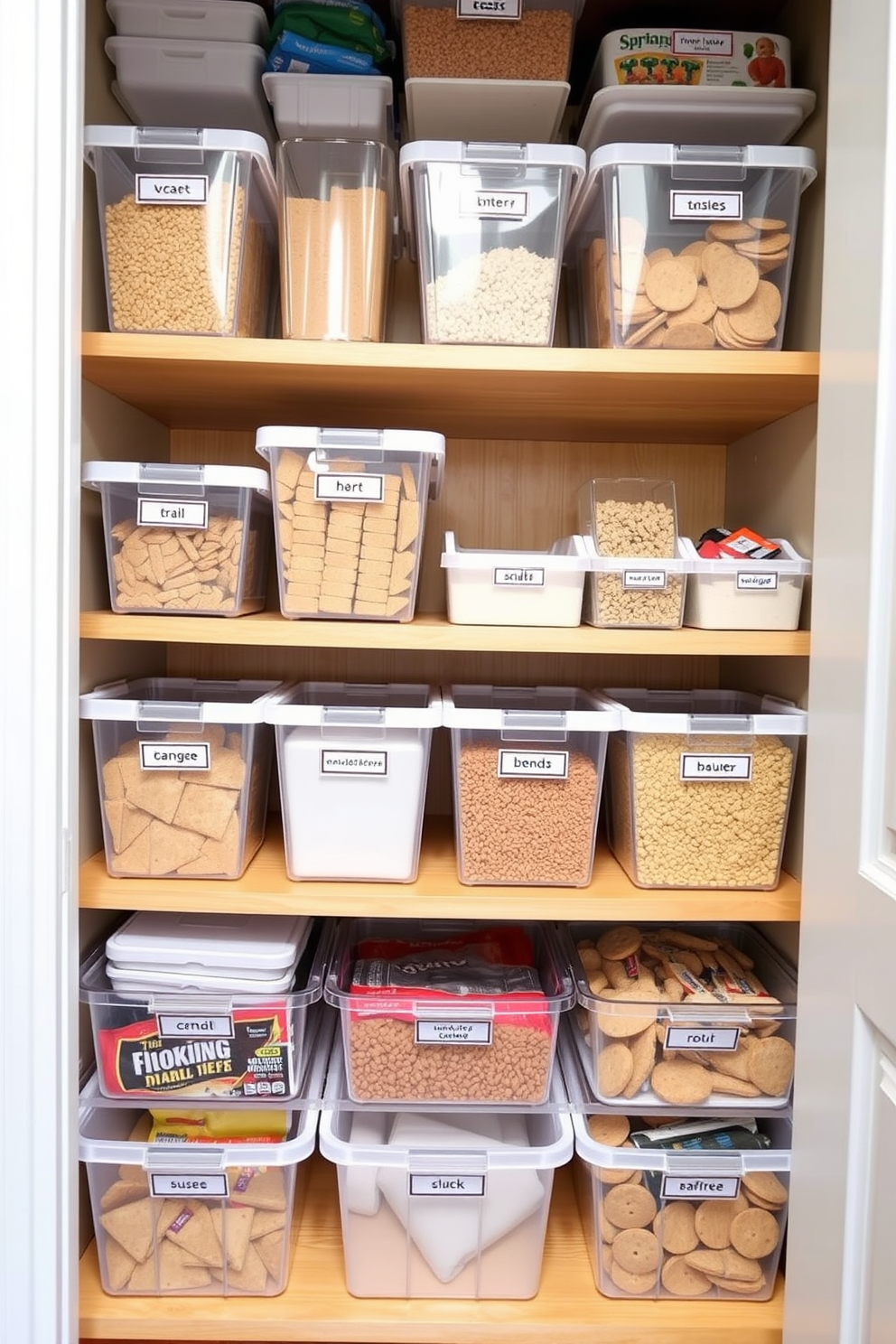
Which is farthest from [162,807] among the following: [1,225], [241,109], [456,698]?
[241,109]

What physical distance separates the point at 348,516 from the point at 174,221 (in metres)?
0.41

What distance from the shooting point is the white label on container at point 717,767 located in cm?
118

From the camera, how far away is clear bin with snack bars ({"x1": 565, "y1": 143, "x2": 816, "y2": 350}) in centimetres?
112

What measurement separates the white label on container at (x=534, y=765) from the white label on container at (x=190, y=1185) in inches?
25.1

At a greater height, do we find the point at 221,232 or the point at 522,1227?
the point at 221,232

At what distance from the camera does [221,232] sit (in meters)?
1.12

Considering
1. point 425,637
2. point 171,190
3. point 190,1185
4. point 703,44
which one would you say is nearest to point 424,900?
→ point 425,637

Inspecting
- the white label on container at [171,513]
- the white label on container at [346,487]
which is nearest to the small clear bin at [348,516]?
the white label on container at [346,487]

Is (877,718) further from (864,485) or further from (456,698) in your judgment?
(456,698)

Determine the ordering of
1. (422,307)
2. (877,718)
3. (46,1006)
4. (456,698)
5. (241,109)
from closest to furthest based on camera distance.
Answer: (877,718), (46,1006), (422,307), (241,109), (456,698)

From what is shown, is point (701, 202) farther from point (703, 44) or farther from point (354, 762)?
point (354, 762)

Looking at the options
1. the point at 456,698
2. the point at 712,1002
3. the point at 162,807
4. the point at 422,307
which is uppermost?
the point at 422,307

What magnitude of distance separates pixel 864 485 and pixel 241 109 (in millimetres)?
983

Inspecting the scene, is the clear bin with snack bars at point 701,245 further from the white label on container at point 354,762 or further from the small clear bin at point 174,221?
the white label on container at point 354,762
